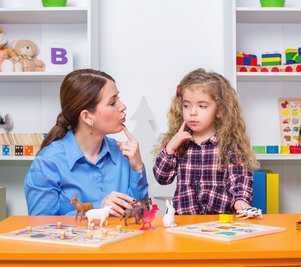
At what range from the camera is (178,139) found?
213 centimetres

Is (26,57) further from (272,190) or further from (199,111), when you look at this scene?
(272,190)

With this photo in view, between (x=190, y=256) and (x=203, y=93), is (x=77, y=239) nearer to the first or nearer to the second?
(x=190, y=256)

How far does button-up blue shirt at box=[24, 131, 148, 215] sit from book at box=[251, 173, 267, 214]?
3.03 feet

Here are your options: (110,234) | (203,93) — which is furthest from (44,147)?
(110,234)

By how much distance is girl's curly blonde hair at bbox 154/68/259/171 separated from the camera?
216 centimetres

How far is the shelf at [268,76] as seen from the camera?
2887 millimetres

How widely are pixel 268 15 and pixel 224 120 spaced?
1.02m

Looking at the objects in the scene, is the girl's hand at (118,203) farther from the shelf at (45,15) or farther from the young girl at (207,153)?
the shelf at (45,15)

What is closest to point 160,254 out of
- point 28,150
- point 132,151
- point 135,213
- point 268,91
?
point 135,213

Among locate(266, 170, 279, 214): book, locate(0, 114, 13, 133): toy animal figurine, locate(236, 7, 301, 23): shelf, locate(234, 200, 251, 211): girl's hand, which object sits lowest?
locate(266, 170, 279, 214): book

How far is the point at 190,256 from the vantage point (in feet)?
3.59

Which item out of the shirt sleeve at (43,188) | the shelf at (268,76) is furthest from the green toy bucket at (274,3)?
the shirt sleeve at (43,188)

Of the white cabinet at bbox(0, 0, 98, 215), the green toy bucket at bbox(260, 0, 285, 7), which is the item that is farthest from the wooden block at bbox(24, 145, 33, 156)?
the green toy bucket at bbox(260, 0, 285, 7)

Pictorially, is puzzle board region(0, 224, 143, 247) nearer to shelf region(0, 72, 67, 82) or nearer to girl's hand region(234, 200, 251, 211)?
girl's hand region(234, 200, 251, 211)
